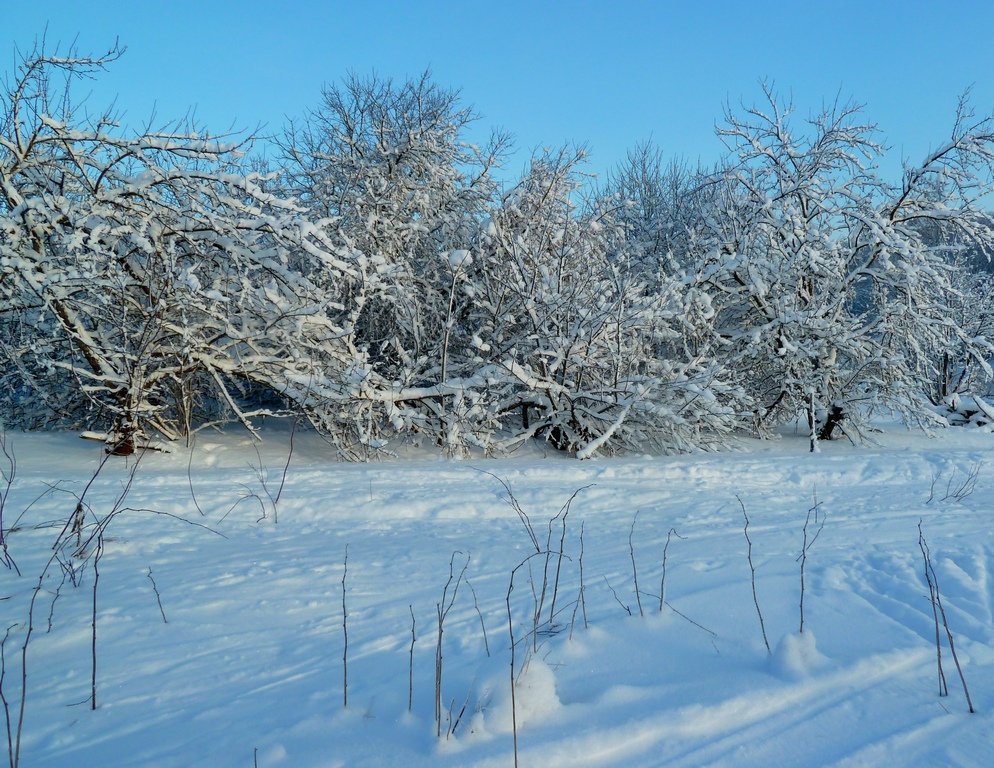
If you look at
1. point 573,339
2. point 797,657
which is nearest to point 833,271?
point 573,339

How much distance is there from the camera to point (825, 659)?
8.36 feet

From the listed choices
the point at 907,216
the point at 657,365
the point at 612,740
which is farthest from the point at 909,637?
the point at 907,216

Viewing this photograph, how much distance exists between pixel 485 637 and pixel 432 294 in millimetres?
9626

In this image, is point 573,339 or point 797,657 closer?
point 797,657

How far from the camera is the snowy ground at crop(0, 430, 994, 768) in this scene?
2100 mm

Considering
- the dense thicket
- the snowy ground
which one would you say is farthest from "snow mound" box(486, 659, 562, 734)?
the dense thicket

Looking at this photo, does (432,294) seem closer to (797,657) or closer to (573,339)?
(573,339)

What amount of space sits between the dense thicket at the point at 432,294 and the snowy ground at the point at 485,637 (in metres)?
3.71

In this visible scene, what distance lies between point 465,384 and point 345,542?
542cm

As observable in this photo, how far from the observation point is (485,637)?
107 inches

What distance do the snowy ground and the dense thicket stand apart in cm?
371

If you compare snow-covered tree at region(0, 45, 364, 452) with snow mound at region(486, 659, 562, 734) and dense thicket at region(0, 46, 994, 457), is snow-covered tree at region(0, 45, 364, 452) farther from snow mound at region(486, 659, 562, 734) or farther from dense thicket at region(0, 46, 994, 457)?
snow mound at region(486, 659, 562, 734)

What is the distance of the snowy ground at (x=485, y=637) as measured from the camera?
210cm

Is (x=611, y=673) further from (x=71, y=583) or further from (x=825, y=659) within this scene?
(x=71, y=583)
